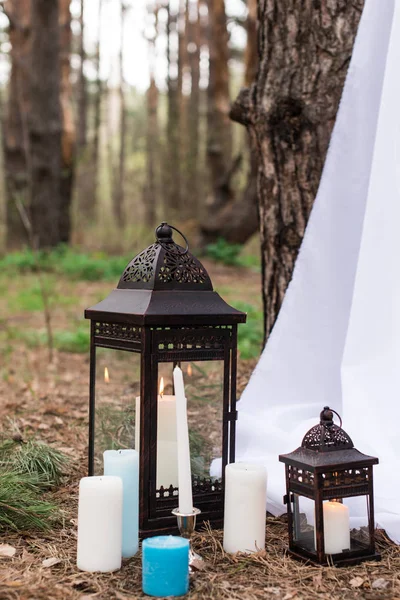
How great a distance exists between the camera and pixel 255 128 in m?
3.11

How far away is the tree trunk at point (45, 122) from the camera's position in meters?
9.79

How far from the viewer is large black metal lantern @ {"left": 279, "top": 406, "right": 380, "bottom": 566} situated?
1755 mm

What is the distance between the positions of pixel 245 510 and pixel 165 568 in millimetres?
338

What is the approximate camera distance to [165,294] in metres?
1.89

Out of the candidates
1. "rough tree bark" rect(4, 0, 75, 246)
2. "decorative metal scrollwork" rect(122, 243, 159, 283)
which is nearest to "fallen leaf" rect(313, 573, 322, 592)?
"decorative metal scrollwork" rect(122, 243, 159, 283)

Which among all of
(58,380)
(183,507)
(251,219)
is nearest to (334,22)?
(183,507)

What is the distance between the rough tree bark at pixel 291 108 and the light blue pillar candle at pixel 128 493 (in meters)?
1.39

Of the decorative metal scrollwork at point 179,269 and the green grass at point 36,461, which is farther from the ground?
the decorative metal scrollwork at point 179,269

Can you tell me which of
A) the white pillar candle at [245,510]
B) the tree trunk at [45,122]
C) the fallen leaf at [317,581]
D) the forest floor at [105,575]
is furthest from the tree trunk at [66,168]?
the fallen leaf at [317,581]

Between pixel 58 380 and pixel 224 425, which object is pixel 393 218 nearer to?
pixel 224 425

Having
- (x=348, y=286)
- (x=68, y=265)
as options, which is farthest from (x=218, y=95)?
(x=348, y=286)

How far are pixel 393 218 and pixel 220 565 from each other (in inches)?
47.8

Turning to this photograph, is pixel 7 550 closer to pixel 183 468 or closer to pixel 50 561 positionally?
pixel 50 561

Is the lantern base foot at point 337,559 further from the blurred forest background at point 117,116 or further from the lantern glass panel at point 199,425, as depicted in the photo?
the blurred forest background at point 117,116
